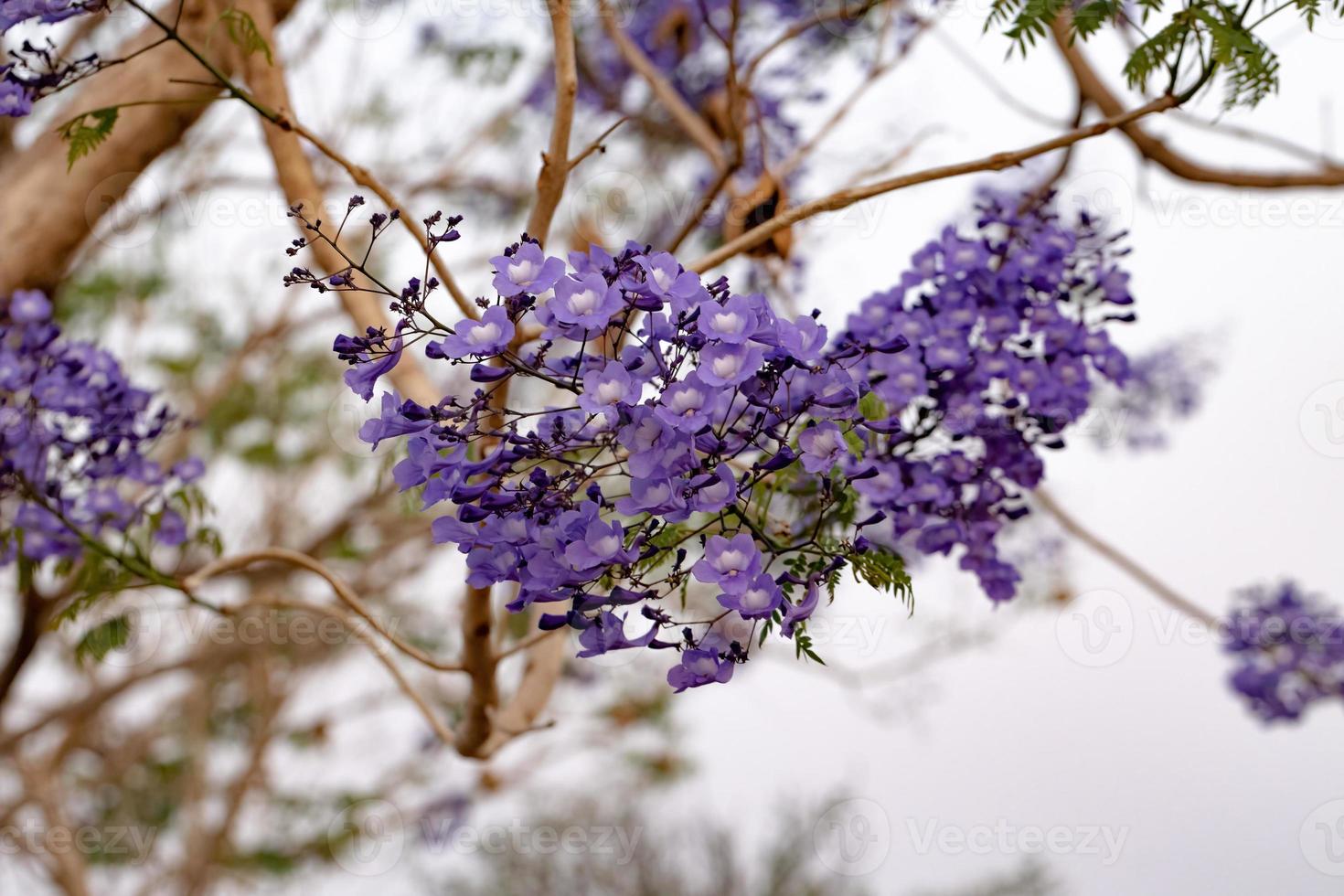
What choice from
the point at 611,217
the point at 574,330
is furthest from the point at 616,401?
the point at 611,217

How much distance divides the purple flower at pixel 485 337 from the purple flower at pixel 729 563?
213 millimetres

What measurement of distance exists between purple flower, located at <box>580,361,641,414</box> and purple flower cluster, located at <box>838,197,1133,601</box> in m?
0.45

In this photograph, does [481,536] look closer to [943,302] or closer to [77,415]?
[943,302]

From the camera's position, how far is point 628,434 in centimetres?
88

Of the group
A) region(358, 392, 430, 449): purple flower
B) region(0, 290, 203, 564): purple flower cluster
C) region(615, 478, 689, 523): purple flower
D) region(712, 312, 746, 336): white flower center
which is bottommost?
region(615, 478, 689, 523): purple flower

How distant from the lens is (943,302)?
1.40 m

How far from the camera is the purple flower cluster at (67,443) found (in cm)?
167

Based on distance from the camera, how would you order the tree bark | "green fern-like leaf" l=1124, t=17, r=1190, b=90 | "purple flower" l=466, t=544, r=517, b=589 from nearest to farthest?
"purple flower" l=466, t=544, r=517, b=589, "green fern-like leaf" l=1124, t=17, r=1190, b=90, the tree bark

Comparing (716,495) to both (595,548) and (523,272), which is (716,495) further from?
(523,272)

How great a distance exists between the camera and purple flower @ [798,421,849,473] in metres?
0.94

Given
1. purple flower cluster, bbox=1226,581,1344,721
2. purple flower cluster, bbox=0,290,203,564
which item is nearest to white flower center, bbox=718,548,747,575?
purple flower cluster, bbox=0,290,203,564

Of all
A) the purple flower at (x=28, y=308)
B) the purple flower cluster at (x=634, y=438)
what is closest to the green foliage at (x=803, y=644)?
the purple flower cluster at (x=634, y=438)

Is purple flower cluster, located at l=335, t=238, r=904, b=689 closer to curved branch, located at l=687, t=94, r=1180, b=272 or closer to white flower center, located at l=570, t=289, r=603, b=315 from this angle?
white flower center, located at l=570, t=289, r=603, b=315

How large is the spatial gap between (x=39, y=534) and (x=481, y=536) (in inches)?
42.0
